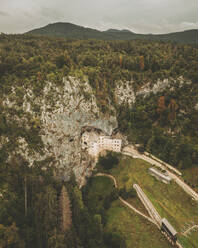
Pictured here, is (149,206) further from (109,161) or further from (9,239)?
(9,239)

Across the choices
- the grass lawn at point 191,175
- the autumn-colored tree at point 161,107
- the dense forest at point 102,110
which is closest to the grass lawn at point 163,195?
the grass lawn at point 191,175

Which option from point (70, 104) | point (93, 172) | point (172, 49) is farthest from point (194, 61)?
point (93, 172)

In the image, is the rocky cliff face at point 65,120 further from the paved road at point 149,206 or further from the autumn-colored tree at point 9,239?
the paved road at point 149,206

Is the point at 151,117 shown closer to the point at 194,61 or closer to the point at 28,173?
the point at 194,61

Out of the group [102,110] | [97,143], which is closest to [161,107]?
[102,110]

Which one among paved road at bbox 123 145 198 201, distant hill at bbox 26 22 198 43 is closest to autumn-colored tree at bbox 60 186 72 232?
paved road at bbox 123 145 198 201
